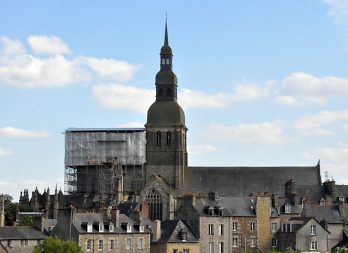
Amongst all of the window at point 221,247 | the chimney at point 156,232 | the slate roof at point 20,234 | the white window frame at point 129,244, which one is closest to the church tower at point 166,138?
the window at point 221,247

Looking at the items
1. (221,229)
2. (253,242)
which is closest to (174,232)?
(221,229)

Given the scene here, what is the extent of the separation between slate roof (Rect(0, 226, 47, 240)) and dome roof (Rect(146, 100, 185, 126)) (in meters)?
33.6

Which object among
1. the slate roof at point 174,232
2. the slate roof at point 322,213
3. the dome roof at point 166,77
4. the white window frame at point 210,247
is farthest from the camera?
the dome roof at point 166,77

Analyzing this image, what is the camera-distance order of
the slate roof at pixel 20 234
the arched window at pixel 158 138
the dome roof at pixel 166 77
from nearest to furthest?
the slate roof at pixel 20 234 < the arched window at pixel 158 138 < the dome roof at pixel 166 77

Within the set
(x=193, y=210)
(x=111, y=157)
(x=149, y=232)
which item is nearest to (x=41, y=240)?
(x=149, y=232)

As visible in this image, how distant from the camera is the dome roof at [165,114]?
112062 mm

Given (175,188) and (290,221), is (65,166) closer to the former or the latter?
(175,188)

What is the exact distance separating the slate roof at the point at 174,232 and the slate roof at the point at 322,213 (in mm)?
16240

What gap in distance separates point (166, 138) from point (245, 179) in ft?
35.2

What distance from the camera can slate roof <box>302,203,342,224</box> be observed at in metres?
95.8

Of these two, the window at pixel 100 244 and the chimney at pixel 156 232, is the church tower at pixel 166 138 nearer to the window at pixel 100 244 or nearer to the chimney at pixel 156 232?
the chimney at pixel 156 232

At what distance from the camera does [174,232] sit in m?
82.6

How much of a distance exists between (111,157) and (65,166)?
6.90 m

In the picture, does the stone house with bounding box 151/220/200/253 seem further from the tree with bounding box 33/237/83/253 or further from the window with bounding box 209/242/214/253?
the tree with bounding box 33/237/83/253
